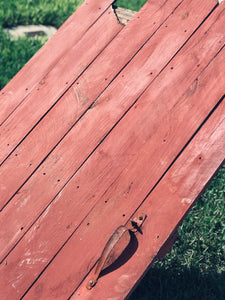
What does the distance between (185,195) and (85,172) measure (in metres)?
0.56

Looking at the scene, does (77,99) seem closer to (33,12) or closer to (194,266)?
(194,266)

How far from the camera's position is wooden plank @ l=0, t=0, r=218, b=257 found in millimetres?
2508

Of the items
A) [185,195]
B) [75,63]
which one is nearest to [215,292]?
[185,195]

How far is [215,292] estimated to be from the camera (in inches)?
133

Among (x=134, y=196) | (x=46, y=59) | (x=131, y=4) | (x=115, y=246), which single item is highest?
(x=131, y=4)

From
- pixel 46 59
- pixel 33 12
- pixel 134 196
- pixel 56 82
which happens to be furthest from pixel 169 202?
pixel 33 12

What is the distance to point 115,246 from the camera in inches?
89.3

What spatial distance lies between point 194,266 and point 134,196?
1.29 meters

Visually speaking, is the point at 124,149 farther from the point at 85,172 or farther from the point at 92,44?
the point at 92,44

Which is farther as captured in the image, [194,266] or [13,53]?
[13,53]

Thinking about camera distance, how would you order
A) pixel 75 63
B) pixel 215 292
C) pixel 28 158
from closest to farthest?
1. pixel 28 158
2. pixel 75 63
3. pixel 215 292

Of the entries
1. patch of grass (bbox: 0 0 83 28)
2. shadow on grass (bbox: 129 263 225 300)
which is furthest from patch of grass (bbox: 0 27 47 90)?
shadow on grass (bbox: 129 263 225 300)

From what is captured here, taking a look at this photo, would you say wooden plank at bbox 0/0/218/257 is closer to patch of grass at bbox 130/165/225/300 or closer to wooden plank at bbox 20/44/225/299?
wooden plank at bbox 20/44/225/299

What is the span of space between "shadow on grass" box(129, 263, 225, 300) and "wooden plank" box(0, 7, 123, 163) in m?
1.44
